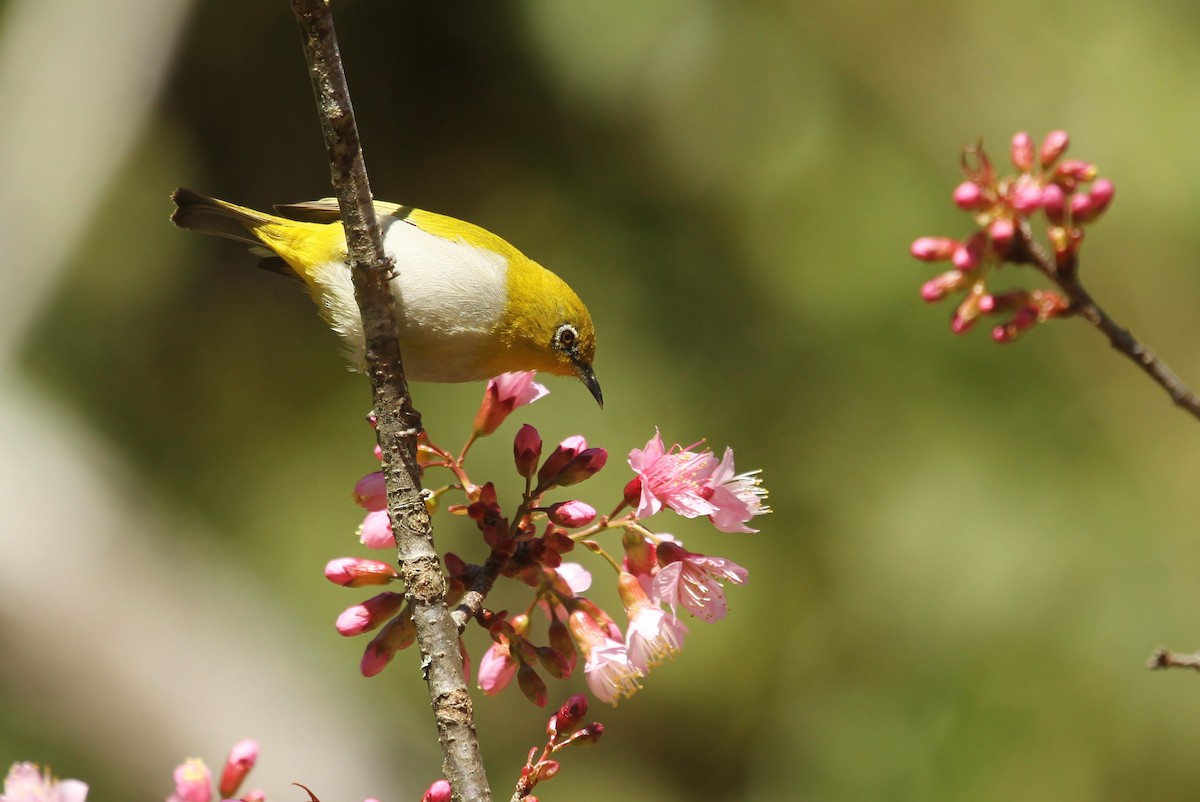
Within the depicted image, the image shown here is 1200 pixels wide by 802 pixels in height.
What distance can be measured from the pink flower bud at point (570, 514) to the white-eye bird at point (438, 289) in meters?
0.74

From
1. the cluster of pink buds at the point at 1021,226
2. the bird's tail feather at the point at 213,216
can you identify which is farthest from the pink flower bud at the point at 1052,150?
the bird's tail feather at the point at 213,216

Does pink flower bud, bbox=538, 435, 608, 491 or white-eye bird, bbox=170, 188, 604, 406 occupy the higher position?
white-eye bird, bbox=170, 188, 604, 406

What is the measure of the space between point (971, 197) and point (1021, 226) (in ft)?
0.29

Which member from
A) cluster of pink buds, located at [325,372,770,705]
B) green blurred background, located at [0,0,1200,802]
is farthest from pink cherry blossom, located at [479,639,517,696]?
green blurred background, located at [0,0,1200,802]

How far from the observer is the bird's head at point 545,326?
2.50 m

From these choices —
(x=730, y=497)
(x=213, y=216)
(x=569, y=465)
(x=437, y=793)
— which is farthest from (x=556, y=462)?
(x=213, y=216)

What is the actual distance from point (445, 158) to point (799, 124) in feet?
7.49

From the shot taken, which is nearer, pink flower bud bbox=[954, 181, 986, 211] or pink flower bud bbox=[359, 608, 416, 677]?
pink flower bud bbox=[954, 181, 986, 211]

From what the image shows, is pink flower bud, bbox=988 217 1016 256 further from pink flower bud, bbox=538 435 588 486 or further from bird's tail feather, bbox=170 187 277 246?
bird's tail feather, bbox=170 187 277 246

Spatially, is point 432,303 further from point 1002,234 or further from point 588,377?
point 1002,234

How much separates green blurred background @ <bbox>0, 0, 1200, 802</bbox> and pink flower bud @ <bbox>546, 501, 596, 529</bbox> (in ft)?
6.91

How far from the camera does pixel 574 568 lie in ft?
5.97

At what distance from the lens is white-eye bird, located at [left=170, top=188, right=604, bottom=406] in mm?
2295

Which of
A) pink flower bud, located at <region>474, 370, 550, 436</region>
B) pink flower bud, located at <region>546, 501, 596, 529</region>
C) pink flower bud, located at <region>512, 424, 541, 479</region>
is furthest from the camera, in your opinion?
pink flower bud, located at <region>474, 370, 550, 436</region>
